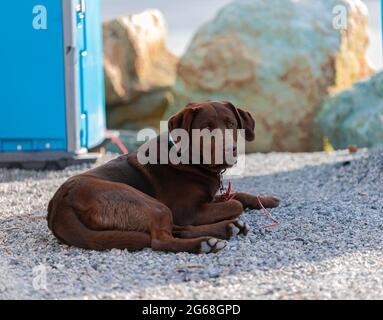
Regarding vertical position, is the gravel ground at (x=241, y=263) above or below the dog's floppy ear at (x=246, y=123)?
below

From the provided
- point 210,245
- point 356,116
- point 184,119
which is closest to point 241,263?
point 210,245

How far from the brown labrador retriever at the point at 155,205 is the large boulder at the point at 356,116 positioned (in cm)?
495

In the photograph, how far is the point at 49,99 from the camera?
318 inches

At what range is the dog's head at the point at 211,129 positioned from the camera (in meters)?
4.95

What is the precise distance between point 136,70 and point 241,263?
28.0 feet

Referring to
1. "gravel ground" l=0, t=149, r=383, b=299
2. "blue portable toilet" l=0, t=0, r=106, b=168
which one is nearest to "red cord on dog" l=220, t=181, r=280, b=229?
"gravel ground" l=0, t=149, r=383, b=299

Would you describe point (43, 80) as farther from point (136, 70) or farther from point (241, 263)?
point (136, 70)

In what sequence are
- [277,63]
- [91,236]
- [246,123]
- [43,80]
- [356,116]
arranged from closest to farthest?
[91,236]
[246,123]
[43,80]
[356,116]
[277,63]

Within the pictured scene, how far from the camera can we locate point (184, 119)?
503cm

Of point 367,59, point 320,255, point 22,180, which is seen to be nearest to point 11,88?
point 22,180

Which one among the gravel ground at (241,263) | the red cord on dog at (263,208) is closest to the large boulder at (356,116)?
the gravel ground at (241,263)

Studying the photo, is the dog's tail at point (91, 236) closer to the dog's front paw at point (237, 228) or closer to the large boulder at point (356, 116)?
the dog's front paw at point (237, 228)

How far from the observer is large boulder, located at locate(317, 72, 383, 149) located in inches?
392
